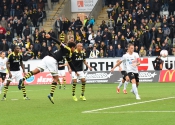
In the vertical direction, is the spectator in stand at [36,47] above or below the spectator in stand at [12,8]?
below

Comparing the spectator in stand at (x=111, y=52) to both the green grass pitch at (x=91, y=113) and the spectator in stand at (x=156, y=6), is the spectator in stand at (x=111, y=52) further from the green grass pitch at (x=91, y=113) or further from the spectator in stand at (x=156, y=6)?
the green grass pitch at (x=91, y=113)

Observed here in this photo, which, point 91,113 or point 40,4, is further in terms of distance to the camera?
point 40,4

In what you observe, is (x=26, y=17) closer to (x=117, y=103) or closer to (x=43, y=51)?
(x=43, y=51)

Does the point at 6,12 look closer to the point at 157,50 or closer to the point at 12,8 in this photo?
the point at 12,8

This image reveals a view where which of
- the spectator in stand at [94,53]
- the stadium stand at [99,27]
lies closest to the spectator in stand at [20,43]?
the stadium stand at [99,27]

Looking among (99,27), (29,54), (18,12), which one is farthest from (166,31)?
(18,12)

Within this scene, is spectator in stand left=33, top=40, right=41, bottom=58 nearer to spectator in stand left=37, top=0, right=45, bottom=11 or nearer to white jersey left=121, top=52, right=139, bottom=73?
spectator in stand left=37, top=0, right=45, bottom=11

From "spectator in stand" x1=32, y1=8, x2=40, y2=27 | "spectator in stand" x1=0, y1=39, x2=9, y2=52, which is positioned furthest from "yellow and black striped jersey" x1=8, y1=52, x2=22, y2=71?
"spectator in stand" x1=32, y1=8, x2=40, y2=27

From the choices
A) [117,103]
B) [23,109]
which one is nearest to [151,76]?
[117,103]

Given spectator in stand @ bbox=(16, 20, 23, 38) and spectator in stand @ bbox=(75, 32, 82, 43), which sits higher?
spectator in stand @ bbox=(16, 20, 23, 38)

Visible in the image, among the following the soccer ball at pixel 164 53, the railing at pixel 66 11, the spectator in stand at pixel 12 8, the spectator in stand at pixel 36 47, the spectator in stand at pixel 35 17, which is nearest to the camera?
the soccer ball at pixel 164 53

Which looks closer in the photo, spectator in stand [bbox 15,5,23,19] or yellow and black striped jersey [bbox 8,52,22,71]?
yellow and black striped jersey [bbox 8,52,22,71]

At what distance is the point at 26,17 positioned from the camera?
51469 mm

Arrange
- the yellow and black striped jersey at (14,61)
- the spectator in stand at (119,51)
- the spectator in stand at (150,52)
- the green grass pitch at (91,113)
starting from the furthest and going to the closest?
the spectator in stand at (119,51)
the spectator in stand at (150,52)
the yellow and black striped jersey at (14,61)
the green grass pitch at (91,113)
